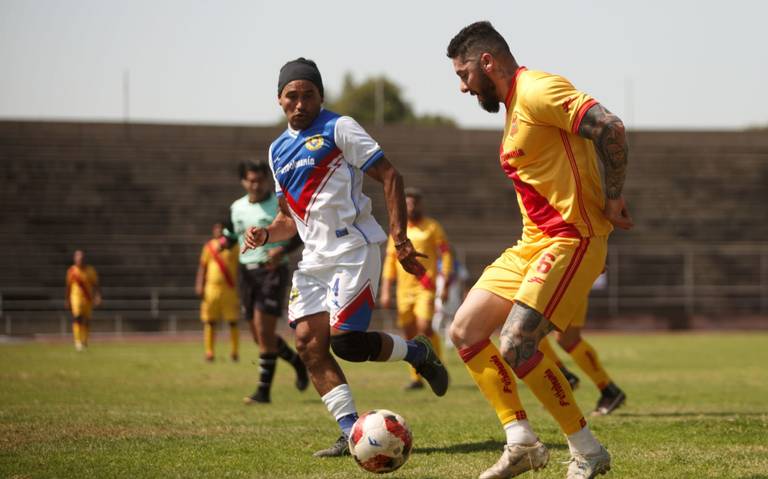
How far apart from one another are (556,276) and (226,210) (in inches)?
1273

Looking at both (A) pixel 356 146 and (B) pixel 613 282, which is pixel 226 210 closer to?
(B) pixel 613 282

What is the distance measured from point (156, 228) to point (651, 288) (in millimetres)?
15764

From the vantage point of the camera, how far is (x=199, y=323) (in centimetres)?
3303

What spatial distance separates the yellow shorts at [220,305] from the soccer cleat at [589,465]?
51.4 feet

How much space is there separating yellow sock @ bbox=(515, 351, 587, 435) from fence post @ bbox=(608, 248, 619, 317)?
97.8 ft

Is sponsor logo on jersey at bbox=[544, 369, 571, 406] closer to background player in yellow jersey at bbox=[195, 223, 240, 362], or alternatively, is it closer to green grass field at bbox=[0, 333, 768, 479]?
green grass field at bbox=[0, 333, 768, 479]

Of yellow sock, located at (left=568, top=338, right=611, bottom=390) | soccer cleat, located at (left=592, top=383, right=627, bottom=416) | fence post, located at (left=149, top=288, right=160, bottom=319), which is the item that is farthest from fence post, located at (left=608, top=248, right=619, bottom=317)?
soccer cleat, located at (left=592, top=383, right=627, bottom=416)

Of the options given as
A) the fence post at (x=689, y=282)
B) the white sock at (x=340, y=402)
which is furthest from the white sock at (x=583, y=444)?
the fence post at (x=689, y=282)

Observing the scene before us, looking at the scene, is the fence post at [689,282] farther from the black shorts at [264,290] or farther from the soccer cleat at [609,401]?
the soccer cleat at [609,401]

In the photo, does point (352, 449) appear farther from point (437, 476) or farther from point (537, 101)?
point (537, 101)

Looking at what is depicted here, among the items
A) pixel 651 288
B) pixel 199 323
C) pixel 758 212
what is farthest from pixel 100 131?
pixel 758 212

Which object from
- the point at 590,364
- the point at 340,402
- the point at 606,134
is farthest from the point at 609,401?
the point at 606,134

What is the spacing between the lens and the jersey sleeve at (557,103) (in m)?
5.94

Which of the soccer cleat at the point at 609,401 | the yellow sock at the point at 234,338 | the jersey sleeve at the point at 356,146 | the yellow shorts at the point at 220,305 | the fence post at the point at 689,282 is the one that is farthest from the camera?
the fence post at the point at 689,282
